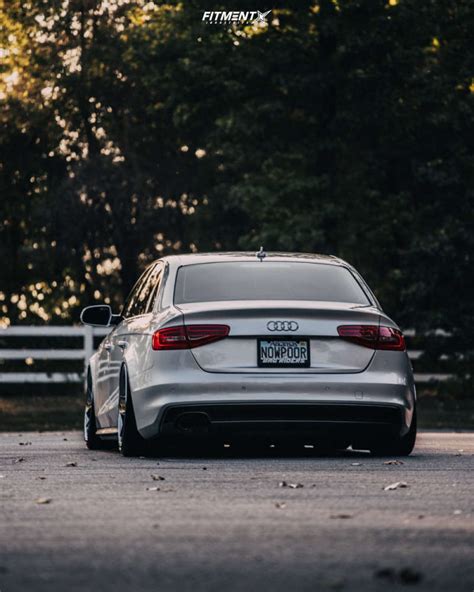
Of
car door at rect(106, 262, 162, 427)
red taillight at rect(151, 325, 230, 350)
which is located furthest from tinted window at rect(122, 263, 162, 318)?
red taillight at rect(151, 325, 230, 350)

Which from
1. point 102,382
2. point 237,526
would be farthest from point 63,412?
point 237,526

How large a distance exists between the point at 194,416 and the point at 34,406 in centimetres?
1557

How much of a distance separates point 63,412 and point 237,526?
1835 cm

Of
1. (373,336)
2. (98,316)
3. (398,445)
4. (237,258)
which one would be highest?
(237,258)

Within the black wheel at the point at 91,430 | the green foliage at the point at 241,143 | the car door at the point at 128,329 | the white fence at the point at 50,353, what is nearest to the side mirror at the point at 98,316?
the car door at the point at 128,329

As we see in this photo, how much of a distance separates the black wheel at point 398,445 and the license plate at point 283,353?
110 cm

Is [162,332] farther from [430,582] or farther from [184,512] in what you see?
[430,582]

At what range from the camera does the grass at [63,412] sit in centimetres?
2311

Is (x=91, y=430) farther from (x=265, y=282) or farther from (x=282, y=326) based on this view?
(x=282, y=326)

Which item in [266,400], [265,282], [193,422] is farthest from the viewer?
[265,282]

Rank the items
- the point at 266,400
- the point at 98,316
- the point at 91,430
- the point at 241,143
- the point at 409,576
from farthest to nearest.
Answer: the point at 241,143 → the point at 91,430 → the point at 98,316 → the point at 266,400 → the point at 409,576

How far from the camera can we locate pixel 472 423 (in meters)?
23.2

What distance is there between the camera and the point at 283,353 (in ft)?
39.8

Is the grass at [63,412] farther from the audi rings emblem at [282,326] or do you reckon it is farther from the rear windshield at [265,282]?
the audi rings emblem at [282,326]
